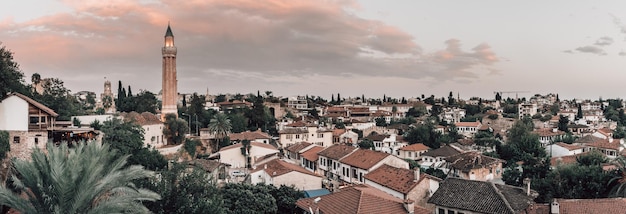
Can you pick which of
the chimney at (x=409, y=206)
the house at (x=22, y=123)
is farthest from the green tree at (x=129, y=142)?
the chimney at (x=409, y=206)

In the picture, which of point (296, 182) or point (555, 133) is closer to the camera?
point (296, 182)

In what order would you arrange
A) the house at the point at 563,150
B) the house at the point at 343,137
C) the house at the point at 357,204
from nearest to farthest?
the house at the point at 357,204 → the house at the point at 563,150 → the house at the point at 343,137

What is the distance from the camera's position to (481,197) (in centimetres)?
2148

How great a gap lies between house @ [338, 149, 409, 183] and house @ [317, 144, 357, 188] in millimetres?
761

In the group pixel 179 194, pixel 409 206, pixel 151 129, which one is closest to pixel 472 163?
pixel 409 206

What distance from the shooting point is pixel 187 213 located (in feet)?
45.0

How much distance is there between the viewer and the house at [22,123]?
23312 millimetres

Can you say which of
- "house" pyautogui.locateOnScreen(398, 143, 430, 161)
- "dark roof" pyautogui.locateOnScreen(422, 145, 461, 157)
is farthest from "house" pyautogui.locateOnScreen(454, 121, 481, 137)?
"dark roof" pyautogui.locateOnScreen(422, 145, 461, 157)

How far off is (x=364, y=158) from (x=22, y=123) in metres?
23.4

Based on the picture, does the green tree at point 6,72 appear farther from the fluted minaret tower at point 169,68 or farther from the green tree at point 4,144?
the fluted minaret tower at point 169,68

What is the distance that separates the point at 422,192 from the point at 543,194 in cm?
919

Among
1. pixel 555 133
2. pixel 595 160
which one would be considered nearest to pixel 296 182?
pixel 595 160

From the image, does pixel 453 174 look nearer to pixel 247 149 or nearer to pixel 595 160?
pixel 595 160

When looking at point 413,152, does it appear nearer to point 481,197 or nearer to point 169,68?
point 169,68
